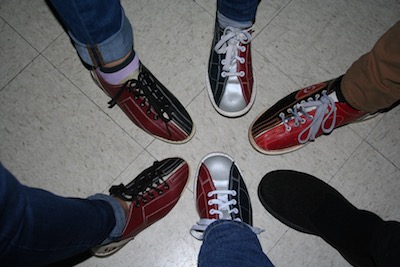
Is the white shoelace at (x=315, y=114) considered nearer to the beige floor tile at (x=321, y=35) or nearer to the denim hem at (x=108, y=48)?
the beige floor tile at (x=321, y=35)

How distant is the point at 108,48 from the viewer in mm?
817

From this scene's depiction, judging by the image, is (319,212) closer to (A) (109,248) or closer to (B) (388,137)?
(B) (388,137)

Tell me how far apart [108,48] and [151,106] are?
275 millimetres

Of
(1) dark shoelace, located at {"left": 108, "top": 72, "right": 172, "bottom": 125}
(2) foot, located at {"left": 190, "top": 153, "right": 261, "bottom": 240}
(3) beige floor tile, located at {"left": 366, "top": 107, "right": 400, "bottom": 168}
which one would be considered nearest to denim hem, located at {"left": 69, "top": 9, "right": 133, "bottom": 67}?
(1) dark shoelace, located at {"left": 108, "top": 72, "right": 172, "bottom": 125}

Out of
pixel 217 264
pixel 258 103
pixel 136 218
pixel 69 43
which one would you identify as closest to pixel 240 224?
pixel 217 264

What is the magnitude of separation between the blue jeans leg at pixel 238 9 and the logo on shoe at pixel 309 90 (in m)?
0.29

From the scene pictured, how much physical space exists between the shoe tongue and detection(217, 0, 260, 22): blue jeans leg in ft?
2.01

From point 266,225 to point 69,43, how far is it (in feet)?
3.00

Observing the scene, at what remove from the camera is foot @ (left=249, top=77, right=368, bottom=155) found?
1052 millimetres

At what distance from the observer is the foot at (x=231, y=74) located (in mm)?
1079

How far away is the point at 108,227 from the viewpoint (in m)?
0.84

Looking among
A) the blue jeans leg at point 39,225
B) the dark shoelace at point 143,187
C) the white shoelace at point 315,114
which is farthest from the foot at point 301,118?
the blue jeans leg at point 39,225

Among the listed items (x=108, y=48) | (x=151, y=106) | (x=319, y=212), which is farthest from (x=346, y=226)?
(x=108, y=48)

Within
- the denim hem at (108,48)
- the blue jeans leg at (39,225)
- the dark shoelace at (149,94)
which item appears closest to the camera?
the blue jeans leg at (39,225)
